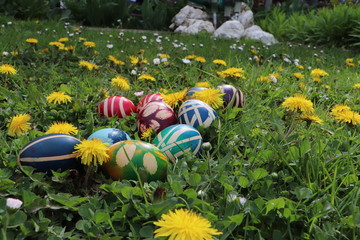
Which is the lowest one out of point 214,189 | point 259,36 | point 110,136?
point 259,36

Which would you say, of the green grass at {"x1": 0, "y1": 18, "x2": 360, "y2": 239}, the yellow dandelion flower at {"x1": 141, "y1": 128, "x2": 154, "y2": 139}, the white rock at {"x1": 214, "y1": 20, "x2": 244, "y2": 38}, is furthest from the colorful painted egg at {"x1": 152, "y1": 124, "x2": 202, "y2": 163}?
the white rock at {"x1": 214, "y1": 20, "x2": 244, "y2": 38}

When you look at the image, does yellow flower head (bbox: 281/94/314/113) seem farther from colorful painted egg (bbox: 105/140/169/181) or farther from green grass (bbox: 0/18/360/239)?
colorful painted egg (bbox: 105/140/169/181)

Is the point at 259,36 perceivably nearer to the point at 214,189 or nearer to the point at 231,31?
the point at 231,31

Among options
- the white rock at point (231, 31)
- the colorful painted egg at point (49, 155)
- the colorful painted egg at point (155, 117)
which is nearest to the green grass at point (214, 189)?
the colorful painted egg at point (49, 155)

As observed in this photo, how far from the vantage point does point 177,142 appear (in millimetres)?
1475

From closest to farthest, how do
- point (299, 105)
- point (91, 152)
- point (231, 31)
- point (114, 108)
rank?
point (91, 152), point (299, 105), point (114, 108), point (231, 31)

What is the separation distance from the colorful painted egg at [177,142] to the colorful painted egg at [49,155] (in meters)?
0.39

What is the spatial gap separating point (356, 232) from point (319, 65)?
3741 millimetres

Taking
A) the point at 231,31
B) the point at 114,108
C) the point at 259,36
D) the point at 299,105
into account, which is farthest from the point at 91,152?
the point at 231,31

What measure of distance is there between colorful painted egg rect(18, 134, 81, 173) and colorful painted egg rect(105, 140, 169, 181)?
0.15 metres

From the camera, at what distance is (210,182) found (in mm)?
1288

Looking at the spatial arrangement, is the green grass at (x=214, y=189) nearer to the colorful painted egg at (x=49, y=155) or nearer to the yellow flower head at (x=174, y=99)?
the colorful painted egg at (x=49, y=155)

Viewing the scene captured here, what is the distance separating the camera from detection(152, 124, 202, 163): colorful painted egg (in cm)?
147

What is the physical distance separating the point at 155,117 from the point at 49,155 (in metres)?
0.60
